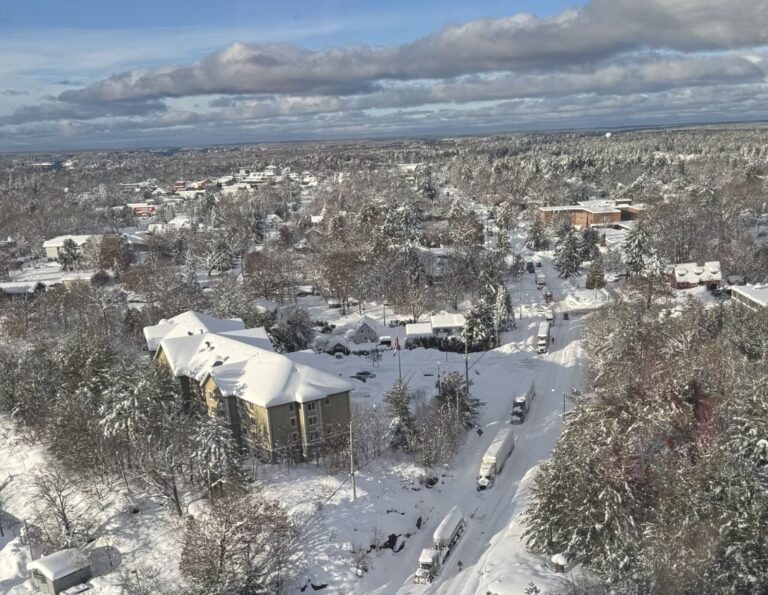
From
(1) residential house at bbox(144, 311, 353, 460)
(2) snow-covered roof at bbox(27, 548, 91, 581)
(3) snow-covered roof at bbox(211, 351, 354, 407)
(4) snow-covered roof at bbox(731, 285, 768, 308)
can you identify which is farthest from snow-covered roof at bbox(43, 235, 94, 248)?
(4) snow-covered roof at bbox(731, 285, 768, 308)

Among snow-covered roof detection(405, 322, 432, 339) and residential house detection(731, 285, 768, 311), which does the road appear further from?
residential house detection(731, 285, 768, 311)

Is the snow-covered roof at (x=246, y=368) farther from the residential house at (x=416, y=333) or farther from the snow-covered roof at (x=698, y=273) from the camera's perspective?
the snow-covered roof at (x=698, y=273)

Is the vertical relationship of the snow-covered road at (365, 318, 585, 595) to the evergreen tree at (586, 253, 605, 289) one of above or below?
below

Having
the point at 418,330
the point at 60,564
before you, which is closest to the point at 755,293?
the point at 418,330

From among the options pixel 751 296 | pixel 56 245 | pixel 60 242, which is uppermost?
pixel 60 242

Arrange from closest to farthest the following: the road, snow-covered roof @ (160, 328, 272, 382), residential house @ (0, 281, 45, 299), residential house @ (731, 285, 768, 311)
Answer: the road, snow-covered roof @ (160, 328, 272, 382), residential house @ (731, 285, 768, 311), residential house @ (0, 281, 45, 299)

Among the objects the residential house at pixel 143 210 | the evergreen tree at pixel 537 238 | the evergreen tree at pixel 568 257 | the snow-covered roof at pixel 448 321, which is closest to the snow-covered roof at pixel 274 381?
the snow-covered roof at pixel 448 321

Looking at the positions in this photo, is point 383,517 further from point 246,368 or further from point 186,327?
point 186,327
